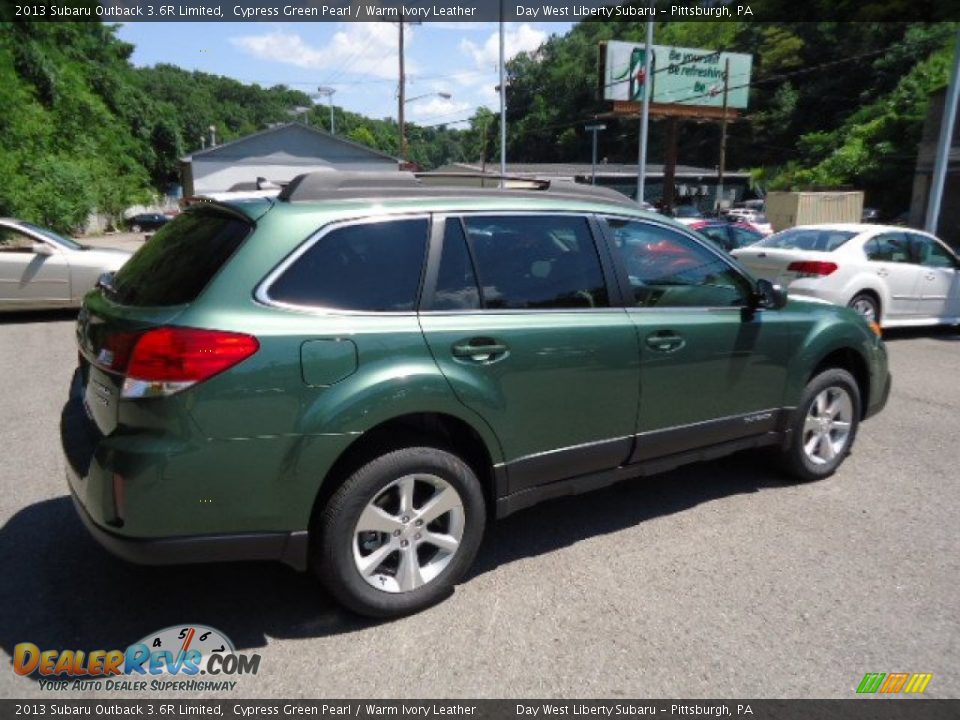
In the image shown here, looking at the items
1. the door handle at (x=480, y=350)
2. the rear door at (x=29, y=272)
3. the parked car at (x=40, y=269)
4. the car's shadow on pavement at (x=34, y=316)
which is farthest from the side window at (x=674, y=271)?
the car's shadow on pavement at (x=34, y=316)

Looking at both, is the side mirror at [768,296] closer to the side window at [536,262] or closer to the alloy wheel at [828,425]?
the alloy wheel at [828,425]

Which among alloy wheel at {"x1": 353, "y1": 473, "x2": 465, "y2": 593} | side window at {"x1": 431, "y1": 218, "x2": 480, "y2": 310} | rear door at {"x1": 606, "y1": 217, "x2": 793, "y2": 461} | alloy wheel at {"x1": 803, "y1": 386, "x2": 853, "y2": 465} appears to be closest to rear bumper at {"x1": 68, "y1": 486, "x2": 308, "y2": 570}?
alloy wheel at {"x1": 353, "y1": 473, "x2": 465, "y2": 593}

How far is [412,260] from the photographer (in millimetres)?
3020

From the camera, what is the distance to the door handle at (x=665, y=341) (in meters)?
3.55

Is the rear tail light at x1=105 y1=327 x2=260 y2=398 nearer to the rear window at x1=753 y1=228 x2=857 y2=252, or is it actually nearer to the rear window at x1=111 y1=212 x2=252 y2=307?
the rear window at x1=111 y1=212 x2=252 y2=307

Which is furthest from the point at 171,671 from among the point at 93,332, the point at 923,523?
the point at 923,523

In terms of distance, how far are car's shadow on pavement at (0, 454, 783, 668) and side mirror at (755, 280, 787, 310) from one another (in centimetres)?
128

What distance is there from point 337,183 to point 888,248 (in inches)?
339

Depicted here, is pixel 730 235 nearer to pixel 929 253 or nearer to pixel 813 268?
pixel 929 253

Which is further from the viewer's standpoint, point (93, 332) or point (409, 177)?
point (409, 177)

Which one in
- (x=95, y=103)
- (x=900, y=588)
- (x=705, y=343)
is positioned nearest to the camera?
(x=900, y=588)

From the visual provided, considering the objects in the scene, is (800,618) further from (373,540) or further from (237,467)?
(237,467)

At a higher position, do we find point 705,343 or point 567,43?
point 567,43

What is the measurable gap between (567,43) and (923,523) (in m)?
99.7
